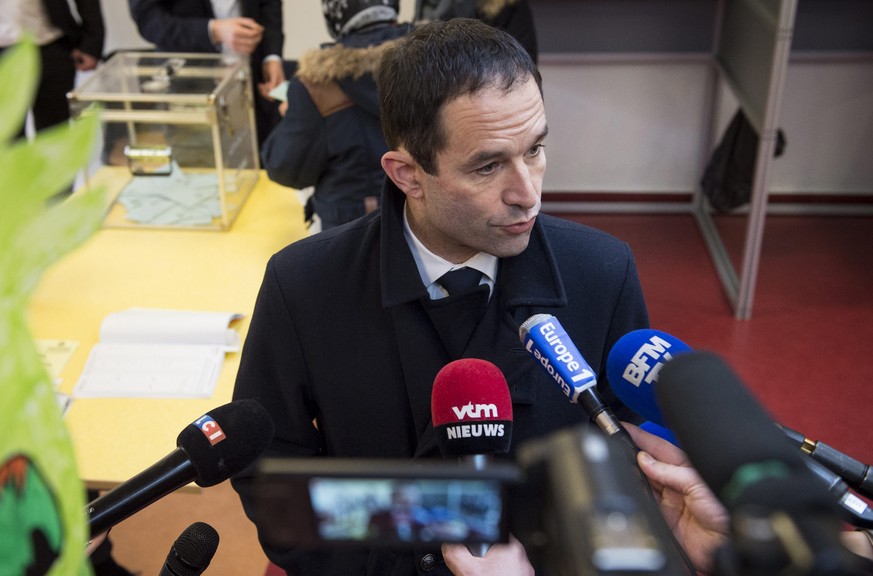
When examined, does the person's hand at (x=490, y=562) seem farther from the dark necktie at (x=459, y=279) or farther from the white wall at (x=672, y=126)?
the white wall at (x=672, y=126)

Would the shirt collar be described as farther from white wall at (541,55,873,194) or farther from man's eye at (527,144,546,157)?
white wall at (541,55,873,194)

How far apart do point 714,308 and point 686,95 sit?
126 cm

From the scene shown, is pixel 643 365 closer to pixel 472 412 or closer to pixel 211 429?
pixel 472 412

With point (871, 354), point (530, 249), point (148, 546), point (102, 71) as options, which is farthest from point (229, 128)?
point (871, 354)

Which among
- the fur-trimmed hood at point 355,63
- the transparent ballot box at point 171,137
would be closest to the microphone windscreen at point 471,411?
the fur-trimmed hood at point 355,63

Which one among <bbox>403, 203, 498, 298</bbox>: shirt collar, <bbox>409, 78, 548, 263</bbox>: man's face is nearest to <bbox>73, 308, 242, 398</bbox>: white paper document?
<bbox>403, 203, 498, 298</bbox>: shirt collar

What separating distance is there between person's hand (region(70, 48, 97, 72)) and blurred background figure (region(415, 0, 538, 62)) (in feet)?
5.23

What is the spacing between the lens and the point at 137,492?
0.83 m

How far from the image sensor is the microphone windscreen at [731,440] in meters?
0.47

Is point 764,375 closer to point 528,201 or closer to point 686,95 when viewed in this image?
point 686,95

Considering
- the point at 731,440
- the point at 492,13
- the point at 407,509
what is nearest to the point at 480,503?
the point at 407,509

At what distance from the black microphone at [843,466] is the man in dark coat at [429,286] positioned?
590 mm

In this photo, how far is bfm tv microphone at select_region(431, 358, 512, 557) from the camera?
1022mm

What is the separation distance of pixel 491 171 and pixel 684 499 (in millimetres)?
691
